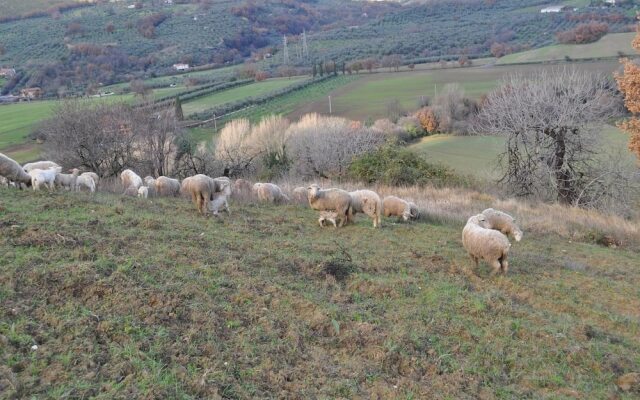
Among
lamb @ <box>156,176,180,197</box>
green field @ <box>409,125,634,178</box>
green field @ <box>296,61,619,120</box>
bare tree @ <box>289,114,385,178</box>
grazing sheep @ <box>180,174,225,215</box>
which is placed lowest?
green field @ <box>409,125,634,178</box>

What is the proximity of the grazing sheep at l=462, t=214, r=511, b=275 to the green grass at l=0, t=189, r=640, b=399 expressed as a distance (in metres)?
0.33

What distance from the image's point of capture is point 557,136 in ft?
86.5

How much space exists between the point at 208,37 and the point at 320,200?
109 meters

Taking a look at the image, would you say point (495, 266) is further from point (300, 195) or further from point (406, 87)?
point (406, 87)

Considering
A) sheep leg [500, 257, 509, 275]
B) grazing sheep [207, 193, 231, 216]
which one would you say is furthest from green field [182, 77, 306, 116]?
sheep leg [500, 257, 509, 275]

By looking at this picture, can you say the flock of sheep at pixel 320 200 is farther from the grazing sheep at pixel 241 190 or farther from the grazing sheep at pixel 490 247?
the grazing sheep at pixel 241 190

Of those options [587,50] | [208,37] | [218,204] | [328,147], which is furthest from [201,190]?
[208,37]

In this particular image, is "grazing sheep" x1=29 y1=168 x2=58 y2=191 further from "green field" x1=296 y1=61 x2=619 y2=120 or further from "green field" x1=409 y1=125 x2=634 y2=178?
"green field" x1=296 y1=61 x2=619 y2=120

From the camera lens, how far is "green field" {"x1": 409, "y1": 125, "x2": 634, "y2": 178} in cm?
4138

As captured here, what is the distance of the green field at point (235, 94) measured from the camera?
6886 cm

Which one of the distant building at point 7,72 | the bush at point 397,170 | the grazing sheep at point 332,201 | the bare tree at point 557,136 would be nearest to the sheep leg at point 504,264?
the grazing sheep at point 332,201

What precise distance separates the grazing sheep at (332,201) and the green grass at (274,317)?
7.28 ft

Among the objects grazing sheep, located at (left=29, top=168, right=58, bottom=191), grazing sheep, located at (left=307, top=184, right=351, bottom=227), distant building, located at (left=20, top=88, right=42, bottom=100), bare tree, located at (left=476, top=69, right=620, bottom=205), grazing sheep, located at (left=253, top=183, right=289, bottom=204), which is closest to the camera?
grazing sheep, located at (left=307, top=184, right=351, bottom=227)

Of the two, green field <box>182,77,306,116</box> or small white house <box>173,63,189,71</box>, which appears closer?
green field <box>182,77,306,116</box>
